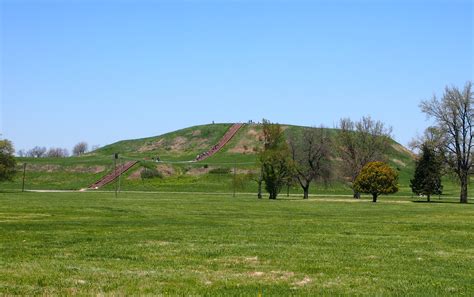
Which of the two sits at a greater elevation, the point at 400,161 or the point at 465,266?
the point at 400,161

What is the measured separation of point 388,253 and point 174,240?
762 centimetres

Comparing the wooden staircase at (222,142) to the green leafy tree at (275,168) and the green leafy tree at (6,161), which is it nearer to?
the green leafy tree at (6,161)

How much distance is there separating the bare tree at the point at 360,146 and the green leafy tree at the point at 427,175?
1112cm

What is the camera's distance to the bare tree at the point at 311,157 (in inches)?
3504

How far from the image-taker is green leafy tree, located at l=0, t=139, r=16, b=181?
8906cm

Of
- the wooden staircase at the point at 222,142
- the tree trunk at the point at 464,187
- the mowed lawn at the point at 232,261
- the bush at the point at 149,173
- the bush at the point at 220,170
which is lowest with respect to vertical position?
the mowed lawn at the point at 232,261

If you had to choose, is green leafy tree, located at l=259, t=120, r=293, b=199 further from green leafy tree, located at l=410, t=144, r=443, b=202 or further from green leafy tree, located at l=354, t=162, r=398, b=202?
green leafy tree, located at l=410, t=144, r=443, b=202

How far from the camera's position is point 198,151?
496ft

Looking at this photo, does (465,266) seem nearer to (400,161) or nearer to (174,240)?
(174,240)

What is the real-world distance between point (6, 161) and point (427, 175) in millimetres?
64206

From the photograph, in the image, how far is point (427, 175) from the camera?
80.9 metres

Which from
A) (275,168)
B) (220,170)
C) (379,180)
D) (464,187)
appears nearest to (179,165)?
(220,170)


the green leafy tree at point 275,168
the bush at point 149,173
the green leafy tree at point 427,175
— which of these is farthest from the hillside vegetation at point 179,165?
the green leafy tree at point 427,175

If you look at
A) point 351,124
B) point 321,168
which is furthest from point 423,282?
point 351,124
